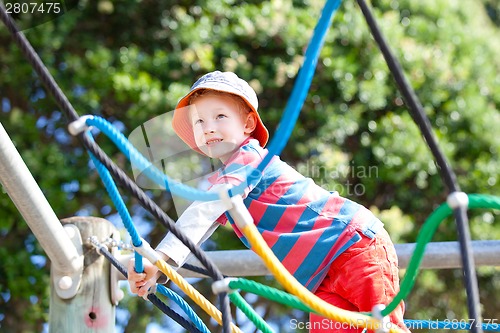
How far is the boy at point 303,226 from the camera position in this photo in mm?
1587

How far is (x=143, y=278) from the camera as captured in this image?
61.5 inches

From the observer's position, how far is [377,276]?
1.59m

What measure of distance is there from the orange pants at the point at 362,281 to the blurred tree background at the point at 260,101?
69.0 inches

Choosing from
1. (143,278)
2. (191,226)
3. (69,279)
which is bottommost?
(69,279)

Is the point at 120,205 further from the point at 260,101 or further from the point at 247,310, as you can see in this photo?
the point at 260,101

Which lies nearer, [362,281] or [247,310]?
[247,310]

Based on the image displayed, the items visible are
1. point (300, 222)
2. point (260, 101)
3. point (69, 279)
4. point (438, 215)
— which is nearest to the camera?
point (438, 215)

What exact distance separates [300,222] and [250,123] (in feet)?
0.85

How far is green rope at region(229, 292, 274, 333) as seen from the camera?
4.41ft

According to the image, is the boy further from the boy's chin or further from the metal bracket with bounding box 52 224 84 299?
the metal bracket with bounding box 52 224 84 299

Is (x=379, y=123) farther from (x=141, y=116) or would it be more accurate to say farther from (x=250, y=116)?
(x=250, y=116)

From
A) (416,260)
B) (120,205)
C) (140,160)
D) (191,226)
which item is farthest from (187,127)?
(416,260)

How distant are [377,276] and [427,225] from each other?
615 millimetres

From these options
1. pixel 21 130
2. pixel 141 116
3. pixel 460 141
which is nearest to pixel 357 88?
pixel 460 141
